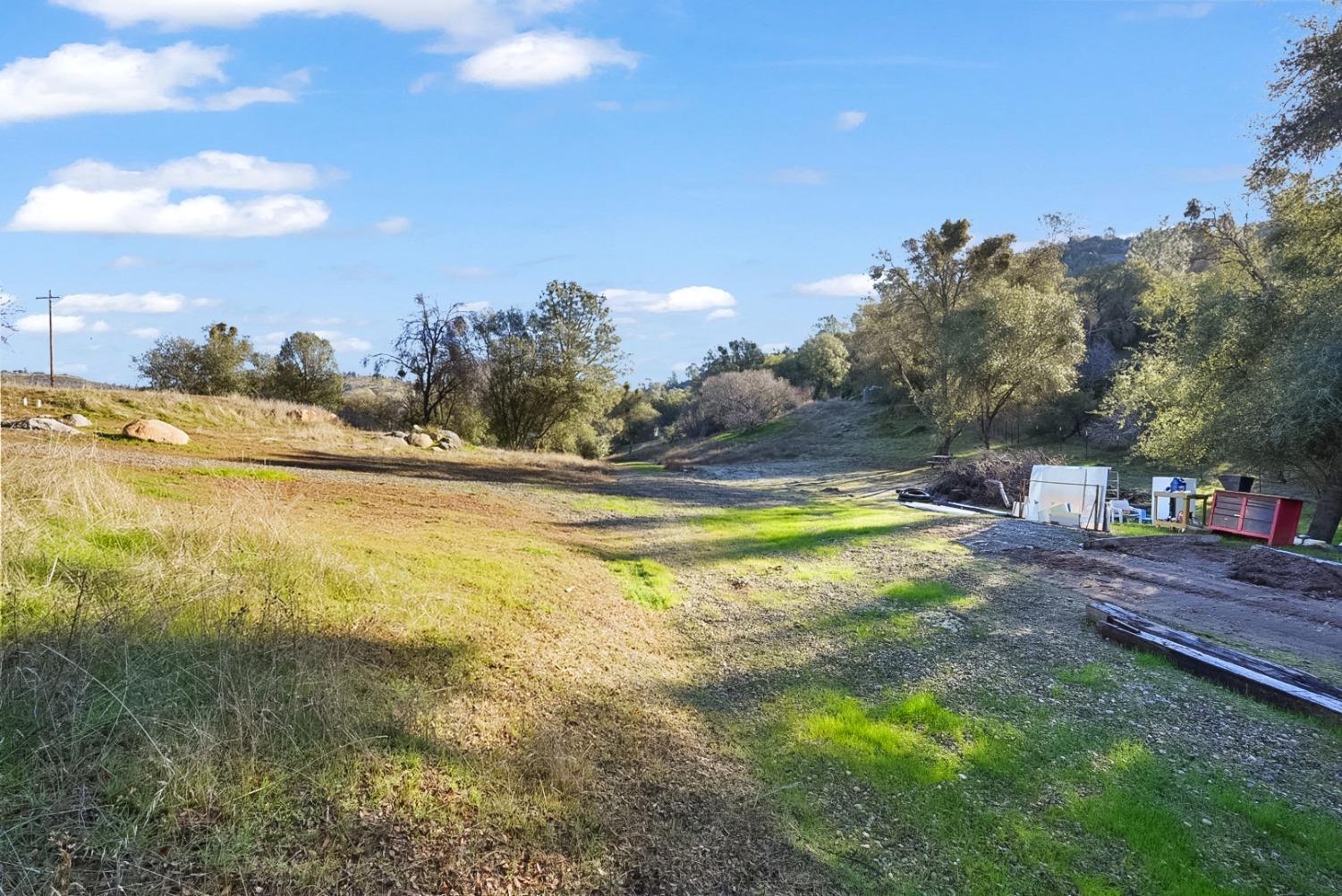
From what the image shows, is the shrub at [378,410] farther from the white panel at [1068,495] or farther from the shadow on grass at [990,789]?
the shadow on grass at [990,789]

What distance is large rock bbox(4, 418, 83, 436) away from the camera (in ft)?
56.0

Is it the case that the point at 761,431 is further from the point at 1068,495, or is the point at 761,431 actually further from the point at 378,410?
the point at 1068,495

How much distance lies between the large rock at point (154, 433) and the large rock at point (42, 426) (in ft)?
3.89

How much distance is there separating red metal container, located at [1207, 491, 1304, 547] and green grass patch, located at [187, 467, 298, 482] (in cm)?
2389

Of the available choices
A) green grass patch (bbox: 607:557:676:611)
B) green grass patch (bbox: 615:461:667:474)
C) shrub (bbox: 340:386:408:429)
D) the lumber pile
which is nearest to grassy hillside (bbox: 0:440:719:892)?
green grass patch (bbox: 607:557:676:611)

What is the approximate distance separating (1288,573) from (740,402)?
2392 inches

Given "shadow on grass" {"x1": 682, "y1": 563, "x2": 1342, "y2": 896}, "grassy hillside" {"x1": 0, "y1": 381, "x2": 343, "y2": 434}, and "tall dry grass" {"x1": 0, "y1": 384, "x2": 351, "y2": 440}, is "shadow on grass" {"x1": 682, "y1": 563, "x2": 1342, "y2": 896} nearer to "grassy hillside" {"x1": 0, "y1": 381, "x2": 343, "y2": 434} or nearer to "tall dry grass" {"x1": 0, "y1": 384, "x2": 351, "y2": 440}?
"grassy hillside" {"x1": 0, "y1": 381, "x2": 343, "y2": 434}

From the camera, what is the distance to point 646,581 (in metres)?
11.2

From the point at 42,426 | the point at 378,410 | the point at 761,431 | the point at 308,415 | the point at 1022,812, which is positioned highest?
the point at 378,410

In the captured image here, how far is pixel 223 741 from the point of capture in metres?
3.98

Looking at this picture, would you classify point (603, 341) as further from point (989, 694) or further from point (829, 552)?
point (989, 694)

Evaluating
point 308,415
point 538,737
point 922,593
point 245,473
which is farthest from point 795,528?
point 308,415

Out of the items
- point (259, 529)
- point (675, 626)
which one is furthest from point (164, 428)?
point (675, 626)

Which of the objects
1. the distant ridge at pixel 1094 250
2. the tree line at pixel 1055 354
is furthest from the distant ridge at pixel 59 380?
the distant ridge at pixel 1094 250
